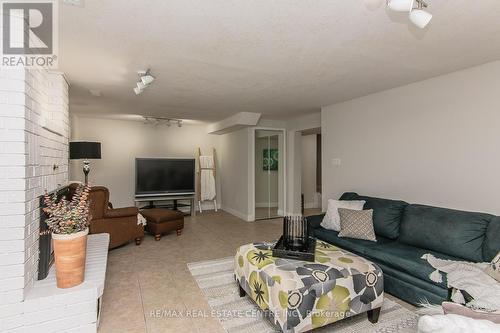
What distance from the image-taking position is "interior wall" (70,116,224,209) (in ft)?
19.6

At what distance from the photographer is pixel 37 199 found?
6.76 ft

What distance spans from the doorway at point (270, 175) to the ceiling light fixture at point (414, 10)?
4.63 meters

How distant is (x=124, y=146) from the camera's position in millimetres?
6363

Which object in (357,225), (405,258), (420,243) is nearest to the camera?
(405,258)

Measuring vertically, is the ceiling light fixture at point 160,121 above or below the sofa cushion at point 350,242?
above

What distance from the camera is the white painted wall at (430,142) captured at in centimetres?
273

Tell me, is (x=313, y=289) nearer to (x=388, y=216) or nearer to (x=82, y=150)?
(x=388, y=216)

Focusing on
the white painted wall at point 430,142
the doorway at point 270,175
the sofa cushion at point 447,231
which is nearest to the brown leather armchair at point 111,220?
the doorway at point 270,175

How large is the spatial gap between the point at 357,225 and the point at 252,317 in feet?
5.69

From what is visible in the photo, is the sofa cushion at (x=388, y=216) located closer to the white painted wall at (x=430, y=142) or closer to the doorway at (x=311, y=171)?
the white painted wall at (x=430, y=142)

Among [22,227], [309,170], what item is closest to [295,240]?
[22,227]

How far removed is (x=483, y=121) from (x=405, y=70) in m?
0.98

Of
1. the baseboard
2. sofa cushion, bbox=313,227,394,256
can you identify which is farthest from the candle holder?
the baseboard

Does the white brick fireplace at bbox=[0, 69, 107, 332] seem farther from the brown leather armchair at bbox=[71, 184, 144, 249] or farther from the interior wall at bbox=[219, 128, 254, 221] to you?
the interior wall at bbox=[219, 128, 254, 221]
